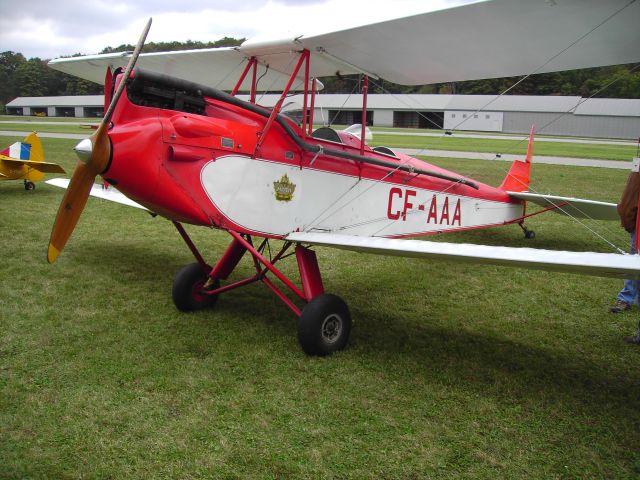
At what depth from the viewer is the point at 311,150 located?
4562mm

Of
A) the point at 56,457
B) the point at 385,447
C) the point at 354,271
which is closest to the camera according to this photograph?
the point at 56,457

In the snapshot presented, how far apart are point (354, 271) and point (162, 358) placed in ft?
10.5

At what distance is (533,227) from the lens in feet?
30.1

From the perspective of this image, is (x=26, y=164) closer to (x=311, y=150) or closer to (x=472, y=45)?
(x=311, y=150)

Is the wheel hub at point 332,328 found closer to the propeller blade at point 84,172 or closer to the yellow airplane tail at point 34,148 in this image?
the propeller blade at point 84,172

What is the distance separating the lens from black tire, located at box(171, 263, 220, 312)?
195 inches

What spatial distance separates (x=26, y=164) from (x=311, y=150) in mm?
9034

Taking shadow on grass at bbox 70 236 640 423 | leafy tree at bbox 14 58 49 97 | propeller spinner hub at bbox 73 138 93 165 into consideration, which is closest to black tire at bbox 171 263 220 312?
shadow on grass at bbox 70 236 640 423

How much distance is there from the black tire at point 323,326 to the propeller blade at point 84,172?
191cm

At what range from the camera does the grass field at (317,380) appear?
2836 mm

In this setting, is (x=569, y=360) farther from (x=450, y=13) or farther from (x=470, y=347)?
(x=450, y=13)

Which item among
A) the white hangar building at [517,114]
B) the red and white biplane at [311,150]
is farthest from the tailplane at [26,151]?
Result: the white hangar building at [517,114]

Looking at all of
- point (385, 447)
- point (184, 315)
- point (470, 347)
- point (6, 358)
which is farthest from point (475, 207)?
point (6, 358)

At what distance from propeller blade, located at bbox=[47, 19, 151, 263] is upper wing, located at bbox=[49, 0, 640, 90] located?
71.7 inches
